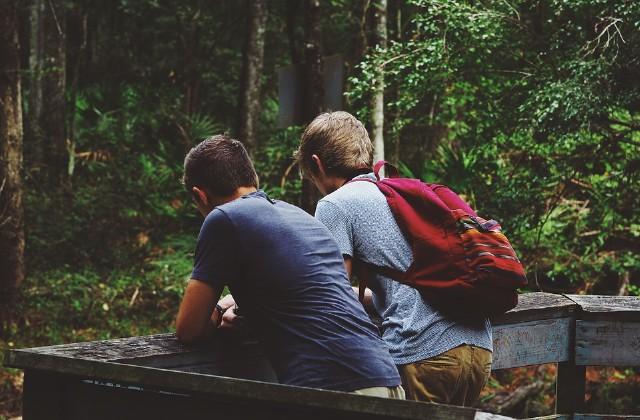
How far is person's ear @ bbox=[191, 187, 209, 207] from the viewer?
3.07 m

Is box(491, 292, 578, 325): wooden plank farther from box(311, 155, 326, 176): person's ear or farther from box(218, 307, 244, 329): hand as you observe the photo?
box(218, 307, 244, 329): hand

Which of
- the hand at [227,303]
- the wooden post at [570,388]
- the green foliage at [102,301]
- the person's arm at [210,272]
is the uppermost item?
the person's arm at [210,272]

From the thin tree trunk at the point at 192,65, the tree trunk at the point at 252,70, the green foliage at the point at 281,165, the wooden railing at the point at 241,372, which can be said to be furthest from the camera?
the thin tree trunk at the point at 192,65

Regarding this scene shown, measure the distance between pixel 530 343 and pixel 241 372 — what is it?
125 cm

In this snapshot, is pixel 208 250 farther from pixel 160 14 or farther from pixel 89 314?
pixel 160 14

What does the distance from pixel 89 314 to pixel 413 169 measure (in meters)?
5.11

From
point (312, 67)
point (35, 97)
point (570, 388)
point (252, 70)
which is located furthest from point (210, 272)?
point (35, 97)

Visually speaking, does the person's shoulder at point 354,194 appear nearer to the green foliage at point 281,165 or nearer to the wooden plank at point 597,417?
the wooden plank at point 597,417

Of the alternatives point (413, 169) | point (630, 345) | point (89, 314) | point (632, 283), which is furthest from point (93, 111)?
point (630, 345)

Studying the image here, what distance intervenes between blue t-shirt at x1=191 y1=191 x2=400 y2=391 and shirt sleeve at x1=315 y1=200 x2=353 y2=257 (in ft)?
0.58

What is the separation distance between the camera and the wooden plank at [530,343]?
11.3ft

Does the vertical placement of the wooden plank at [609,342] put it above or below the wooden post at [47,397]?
below

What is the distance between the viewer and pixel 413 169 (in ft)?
41.8

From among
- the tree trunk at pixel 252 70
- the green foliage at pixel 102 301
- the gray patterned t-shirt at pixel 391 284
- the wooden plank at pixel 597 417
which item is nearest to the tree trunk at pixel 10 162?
the green foliage at pixel 102 301
